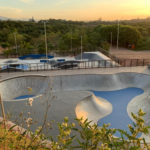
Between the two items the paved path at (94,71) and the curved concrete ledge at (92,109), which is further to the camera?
the paved path at (94,71)

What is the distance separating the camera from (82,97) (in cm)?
1048

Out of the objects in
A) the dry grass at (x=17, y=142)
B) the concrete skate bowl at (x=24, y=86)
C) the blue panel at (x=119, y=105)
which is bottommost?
the blue panel at (x=119, y=105)

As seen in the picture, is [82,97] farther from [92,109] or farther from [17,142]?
[17,142]

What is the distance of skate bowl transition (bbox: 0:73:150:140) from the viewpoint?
29.0 feet

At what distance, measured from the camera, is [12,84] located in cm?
1396

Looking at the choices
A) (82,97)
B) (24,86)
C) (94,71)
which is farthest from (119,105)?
(24,86)

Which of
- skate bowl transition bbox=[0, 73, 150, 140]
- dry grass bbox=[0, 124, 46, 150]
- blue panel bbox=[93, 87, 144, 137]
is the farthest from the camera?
blue panel bbox=[93, 87, 144, 137]

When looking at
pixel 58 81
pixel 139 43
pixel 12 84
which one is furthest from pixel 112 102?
pixel 139 43

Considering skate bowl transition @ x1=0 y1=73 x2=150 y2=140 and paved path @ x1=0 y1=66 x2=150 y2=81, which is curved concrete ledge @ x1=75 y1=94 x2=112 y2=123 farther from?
paved path @ x1=0 y1=66 x2=150 y2=81

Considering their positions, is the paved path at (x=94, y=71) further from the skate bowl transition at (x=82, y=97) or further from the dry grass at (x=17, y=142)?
the dry grass at (x=17, y=142)

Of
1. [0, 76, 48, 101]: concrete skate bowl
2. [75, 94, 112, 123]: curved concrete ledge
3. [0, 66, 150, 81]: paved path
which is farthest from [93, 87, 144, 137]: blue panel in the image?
[0, 76, 48, 101]: concrete skate bowl

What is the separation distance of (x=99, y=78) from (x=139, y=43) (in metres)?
38.9

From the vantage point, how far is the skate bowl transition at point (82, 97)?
8836 millimetres

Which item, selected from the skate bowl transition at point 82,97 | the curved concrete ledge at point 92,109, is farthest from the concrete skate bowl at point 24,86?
the curved concrete ledge at point 92,109
